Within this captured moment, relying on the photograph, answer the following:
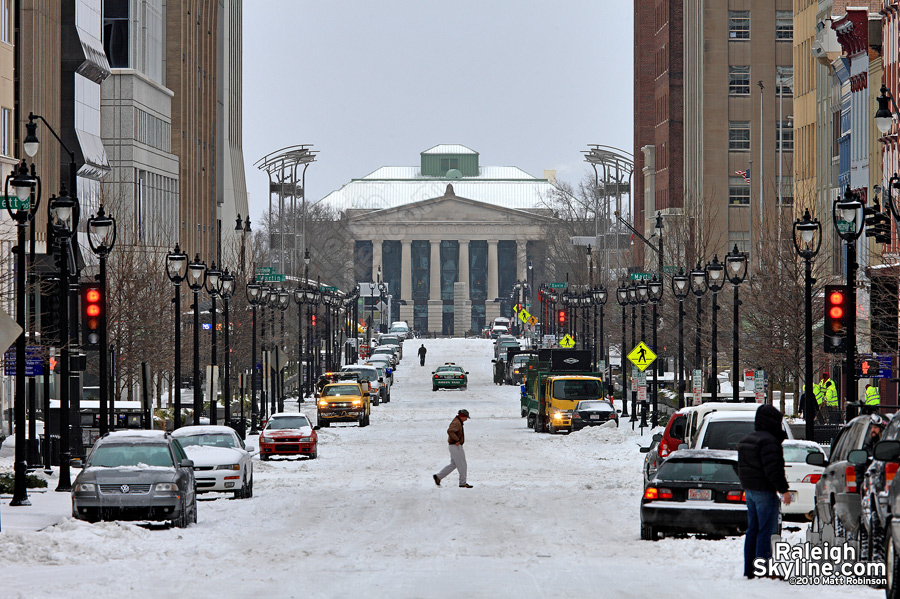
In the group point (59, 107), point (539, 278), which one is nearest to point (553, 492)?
point (59, 107)

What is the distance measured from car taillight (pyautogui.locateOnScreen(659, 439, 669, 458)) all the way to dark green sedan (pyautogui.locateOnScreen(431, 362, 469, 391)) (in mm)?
56766

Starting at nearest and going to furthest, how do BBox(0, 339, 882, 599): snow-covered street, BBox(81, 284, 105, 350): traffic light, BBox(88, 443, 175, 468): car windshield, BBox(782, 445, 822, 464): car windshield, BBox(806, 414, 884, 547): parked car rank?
1. BBox(806, 414, 884, 547): parked car
2. BBox(0, 339, 882, 599): snow-covered street
3. BBox(88, 443, 175, 468): car windshield
4. BBox(782, 445, 822, 464): car windshield
5. BBox(81, 284, 105, 350): traffic light

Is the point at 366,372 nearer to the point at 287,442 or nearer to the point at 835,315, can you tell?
the point at 287,442

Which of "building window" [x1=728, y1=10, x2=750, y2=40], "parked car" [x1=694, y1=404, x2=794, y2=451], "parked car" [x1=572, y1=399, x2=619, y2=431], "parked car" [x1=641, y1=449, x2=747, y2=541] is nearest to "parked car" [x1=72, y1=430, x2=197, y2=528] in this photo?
"parked car" [x1=641, y1=449, x2=747, y2=541]

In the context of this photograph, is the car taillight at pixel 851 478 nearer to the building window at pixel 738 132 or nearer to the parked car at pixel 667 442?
the parked car at pixel 667 442

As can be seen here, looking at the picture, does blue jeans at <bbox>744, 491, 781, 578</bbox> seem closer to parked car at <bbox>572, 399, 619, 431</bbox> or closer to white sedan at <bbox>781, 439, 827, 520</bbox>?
white sedan at <bbox>781, 439, 827, 520</bbox>

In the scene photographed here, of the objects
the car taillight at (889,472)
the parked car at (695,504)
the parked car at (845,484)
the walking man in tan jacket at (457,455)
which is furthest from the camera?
the walking man in tan jacket at (457,455)

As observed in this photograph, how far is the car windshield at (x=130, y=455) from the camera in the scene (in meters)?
22.4

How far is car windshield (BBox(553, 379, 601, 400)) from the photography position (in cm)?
5253

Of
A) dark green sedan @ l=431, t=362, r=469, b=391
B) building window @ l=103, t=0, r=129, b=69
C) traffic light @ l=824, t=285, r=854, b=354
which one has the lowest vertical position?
dark green sedan @ l=431, t=362, r=469, b=391

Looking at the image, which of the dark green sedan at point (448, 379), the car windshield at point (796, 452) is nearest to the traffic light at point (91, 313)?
the car windshield at point (796, 452)

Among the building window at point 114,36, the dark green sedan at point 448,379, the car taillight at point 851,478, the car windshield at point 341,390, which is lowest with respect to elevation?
the dark green sedan at point 448,379

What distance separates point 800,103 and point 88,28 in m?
32.1

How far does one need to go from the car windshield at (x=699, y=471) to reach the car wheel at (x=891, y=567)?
6914 millimetres
